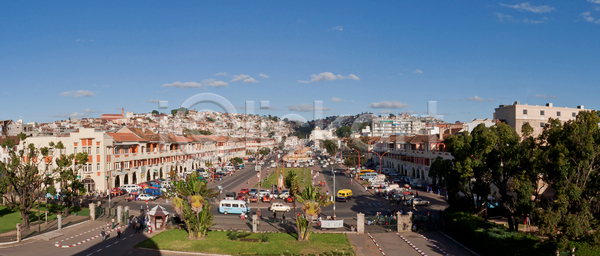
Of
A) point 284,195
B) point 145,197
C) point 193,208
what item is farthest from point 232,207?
point 145,197

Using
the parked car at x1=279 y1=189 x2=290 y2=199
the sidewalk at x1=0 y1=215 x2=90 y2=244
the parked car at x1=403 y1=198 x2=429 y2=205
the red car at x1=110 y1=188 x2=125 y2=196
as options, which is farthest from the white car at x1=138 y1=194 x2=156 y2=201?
the parked car at x1=403 y1=198 x2=429 y2=205

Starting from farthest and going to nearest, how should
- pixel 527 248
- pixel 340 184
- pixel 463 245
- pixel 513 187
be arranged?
pixel 340 184
pixel 463 245
pixel 513 187
pixel 527 248

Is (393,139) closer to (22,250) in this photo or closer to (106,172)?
(106,172)

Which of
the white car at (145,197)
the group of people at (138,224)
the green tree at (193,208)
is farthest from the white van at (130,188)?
the green tree at (193,208)

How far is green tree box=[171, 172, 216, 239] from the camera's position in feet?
87.2

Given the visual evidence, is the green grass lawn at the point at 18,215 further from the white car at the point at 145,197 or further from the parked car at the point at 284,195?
the parked car at the point at 284,195

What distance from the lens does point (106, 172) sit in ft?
168

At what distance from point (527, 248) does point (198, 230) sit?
2032cm

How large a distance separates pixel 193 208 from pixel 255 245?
17.2ft

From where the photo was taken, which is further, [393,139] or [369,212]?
[393,139]

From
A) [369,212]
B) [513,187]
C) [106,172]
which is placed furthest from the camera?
[106,172]

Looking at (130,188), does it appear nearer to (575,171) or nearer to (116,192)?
(116,192)

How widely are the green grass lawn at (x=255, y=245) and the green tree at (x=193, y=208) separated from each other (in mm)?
800

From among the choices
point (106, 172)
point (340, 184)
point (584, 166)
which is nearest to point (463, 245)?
point (584, 166)
